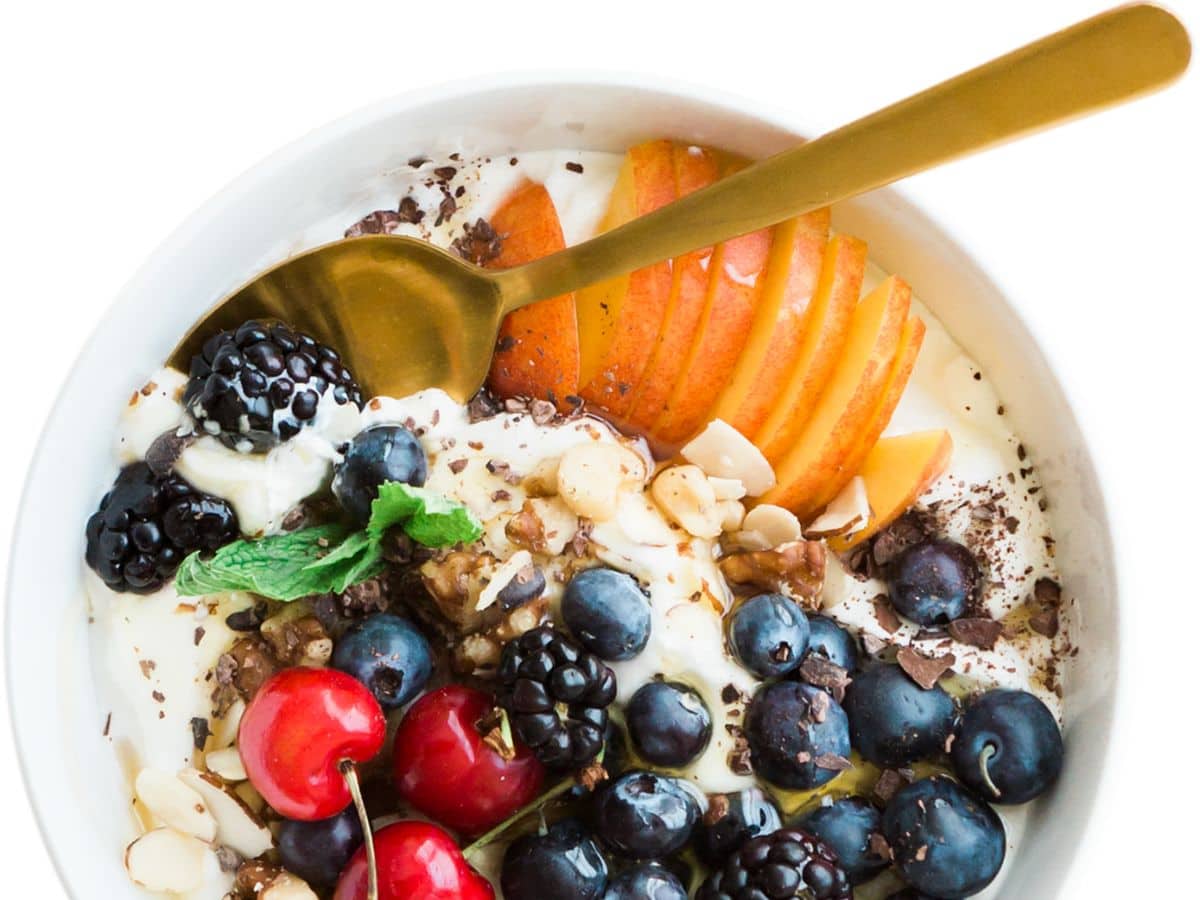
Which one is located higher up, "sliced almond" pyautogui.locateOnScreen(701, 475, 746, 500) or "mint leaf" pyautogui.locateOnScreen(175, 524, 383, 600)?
"sliced almond" pyautogui.locateOnScreen(701, 475, 746, 500)

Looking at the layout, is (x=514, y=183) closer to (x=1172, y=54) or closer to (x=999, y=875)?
(x=1172, y=54)

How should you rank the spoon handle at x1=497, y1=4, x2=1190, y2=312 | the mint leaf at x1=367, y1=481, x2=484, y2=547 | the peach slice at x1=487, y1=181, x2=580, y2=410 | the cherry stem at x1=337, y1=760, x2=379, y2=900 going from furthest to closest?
the peach slice at x1=487, y1=181, x2=580, y2=410 → the mint leaf at x1=367, y1=481, x2=484, y2=547 → the cherry stem at x1=337, y1=760, x2=379, y2=900 → the spoon handle at x1=497, y1=4, x2=1190, y2=312

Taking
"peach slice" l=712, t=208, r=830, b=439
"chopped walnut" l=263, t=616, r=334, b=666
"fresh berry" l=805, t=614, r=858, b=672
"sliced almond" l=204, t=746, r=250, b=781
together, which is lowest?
"sliced almond" l=204, t=746, r=250, b=781

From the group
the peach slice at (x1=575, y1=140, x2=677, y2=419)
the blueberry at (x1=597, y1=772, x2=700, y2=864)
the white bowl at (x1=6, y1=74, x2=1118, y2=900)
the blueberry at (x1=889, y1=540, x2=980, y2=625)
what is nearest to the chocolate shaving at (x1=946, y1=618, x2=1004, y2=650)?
the blueberry at (x1=889, y1=540, x2=980, y2=625)

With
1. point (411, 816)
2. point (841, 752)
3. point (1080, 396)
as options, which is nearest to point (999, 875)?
point (841, 752)

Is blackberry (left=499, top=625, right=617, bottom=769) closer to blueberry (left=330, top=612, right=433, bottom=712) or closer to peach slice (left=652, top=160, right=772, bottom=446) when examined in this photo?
blueberry (left=330, top=612, right=433, bottom=712)

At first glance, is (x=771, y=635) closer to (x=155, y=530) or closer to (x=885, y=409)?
(x=885, y=409)

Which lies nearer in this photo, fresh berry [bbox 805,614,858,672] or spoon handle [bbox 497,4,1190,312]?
spoon handle [bbox 497,4,1190,312]
